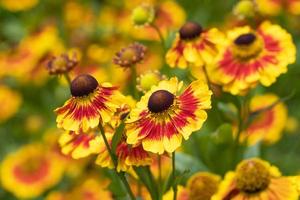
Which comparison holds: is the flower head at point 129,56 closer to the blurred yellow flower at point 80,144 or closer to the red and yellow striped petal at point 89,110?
the blurred yellow flower at point 80,144

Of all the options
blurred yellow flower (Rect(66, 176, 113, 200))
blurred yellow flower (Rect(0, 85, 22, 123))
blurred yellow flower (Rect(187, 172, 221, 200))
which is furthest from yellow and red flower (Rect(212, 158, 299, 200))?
blurred yellow flower (Rect(0, 85, 22, 123))

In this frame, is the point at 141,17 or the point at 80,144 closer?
the point at 80,144

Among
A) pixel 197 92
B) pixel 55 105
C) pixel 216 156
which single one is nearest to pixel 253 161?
pixel 197 92

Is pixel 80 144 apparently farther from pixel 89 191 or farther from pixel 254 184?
pixel 89 191

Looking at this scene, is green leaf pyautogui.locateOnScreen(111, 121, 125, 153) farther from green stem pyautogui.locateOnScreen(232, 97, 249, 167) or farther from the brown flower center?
green stem pyautogui.locateOnScreen(232, 97, 249, 167)

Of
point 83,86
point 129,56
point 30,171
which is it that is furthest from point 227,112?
point 30,171

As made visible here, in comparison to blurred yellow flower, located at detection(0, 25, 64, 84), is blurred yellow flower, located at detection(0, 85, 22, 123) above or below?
below

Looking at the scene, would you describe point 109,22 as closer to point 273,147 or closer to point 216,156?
point 273,147
